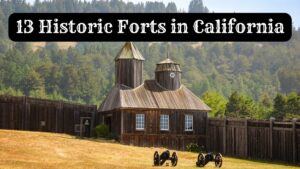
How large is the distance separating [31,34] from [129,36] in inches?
156

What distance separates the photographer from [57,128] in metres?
51.1

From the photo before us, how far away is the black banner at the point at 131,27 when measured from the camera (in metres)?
22.9

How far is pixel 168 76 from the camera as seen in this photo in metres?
53.0

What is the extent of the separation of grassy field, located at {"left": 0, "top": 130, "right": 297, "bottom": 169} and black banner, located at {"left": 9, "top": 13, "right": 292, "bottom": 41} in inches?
325

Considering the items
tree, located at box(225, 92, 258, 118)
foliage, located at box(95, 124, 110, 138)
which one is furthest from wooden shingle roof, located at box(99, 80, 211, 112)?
tree, located at box(225, 92, 258, 118)

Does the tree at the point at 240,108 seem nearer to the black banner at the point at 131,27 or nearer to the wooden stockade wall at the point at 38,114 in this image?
the wooden stockade wall at the point at 38,114

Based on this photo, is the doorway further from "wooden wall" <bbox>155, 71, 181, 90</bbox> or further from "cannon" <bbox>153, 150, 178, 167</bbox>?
"cannon" <bbox>153, 150, 178, 167</bbox>

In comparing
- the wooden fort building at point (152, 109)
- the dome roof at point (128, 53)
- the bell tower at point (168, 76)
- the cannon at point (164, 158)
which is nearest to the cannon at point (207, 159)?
the cannon at point (164, 158)

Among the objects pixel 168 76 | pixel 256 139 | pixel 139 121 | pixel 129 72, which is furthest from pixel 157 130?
pixel 256 139

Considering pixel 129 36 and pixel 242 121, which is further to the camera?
pixel 242 121

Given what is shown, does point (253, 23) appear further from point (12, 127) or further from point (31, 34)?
point (12, 127)

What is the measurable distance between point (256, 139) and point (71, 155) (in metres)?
14.4

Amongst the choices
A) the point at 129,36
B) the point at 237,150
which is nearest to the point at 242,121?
the point at 237,150

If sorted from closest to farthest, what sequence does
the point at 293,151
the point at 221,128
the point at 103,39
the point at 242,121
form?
the point at 103,39
the point at 293,151
the point at 242,121
the point at 221,128
